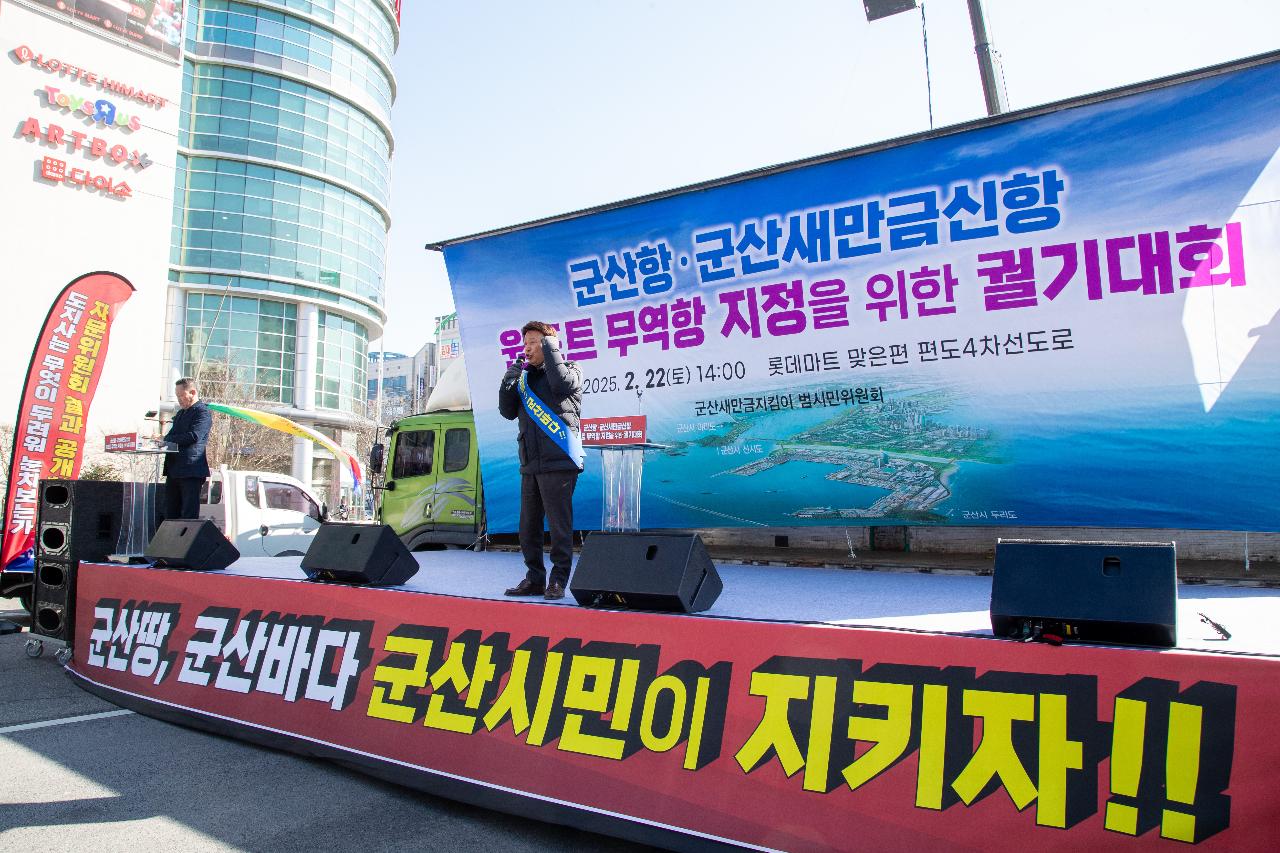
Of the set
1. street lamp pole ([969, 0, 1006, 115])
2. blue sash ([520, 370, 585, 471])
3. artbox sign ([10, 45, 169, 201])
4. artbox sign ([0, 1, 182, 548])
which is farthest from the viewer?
artbox sign ([10, 45, 169, 201])

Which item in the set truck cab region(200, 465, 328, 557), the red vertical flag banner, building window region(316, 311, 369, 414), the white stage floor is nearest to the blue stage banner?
the white stage floor

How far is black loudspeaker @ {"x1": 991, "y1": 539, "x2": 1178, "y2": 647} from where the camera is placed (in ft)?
7.47

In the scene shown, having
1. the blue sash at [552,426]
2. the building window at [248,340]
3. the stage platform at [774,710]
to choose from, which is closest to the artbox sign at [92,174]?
the building window at [248,340]

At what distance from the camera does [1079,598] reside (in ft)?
7.81

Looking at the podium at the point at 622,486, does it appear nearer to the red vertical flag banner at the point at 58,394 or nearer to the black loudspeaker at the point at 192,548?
the black loudspeaker at the point at 192,548

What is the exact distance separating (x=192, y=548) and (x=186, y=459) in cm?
163

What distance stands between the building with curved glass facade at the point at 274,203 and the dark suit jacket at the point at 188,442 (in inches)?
1244

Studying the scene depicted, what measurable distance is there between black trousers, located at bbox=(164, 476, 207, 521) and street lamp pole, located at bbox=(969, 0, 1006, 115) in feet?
22.0

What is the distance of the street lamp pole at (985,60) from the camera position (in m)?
5.69

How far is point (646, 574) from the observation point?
3.20 metres

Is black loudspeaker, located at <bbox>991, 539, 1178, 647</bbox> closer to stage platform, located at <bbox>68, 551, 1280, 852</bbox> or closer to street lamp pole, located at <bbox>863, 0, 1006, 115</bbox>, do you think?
stage platform, located at <bbox>68, 551, 1280, 852</bbox>

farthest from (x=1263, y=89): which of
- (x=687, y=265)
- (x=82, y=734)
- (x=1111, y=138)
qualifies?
(x=82, y=734)

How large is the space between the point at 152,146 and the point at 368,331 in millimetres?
17393

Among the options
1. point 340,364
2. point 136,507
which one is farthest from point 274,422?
point 340,364
